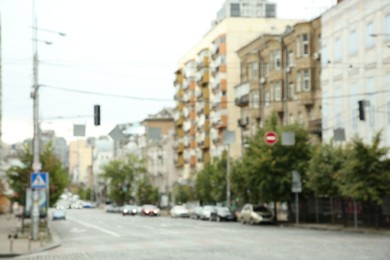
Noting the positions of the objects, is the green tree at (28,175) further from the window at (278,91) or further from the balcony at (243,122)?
the balcony at (243,122)

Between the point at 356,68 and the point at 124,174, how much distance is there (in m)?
86.4

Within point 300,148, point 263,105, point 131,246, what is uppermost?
point 263,105

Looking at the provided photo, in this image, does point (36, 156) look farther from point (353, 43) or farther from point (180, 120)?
point (180, 120)

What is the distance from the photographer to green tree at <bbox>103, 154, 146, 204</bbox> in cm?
13775

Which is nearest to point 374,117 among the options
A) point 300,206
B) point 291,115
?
point 300,206

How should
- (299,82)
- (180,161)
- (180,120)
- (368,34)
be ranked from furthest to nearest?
(180,120), (180,161), (299,82), (368,34)

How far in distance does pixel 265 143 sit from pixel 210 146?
152 feet

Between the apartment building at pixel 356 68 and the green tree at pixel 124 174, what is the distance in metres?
77.0

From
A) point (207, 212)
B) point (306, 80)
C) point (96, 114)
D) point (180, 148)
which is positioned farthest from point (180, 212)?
point (96, 114)

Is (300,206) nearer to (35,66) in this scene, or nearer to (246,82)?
→ (246,82)

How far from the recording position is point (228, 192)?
75875 mm

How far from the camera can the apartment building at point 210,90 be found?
97.6 meters

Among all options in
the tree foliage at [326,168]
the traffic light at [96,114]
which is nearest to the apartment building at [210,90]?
the tree foliage at [326,168]

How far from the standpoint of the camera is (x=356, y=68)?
55875 millimetres
